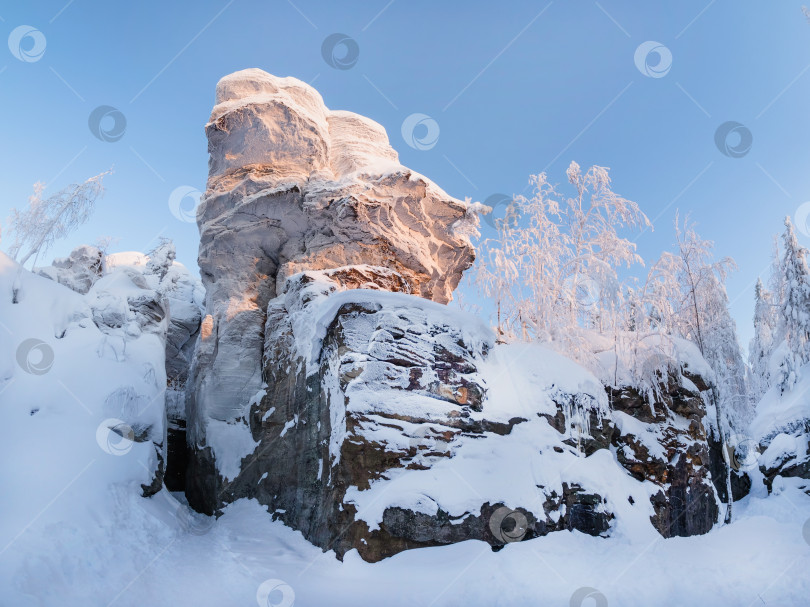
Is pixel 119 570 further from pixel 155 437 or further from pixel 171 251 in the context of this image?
pixel 171 251

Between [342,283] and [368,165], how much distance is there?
233 inches

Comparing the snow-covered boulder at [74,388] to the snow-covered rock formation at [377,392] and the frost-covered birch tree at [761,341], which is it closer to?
the snow-covered rock formation at [377,392]

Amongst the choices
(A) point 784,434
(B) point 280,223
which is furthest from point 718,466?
(B) point 280,223

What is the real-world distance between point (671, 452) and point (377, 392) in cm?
712

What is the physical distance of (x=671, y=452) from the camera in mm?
11875

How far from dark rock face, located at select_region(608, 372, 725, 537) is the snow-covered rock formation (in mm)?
45

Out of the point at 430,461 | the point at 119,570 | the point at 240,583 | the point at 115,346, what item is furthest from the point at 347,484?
the point at 115,346

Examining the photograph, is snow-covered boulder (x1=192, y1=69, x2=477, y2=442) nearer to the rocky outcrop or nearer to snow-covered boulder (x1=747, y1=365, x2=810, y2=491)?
the rocky outcrop

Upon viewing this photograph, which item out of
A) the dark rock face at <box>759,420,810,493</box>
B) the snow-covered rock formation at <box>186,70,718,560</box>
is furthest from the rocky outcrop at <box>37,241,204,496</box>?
the dark rock face at <box>759,420,810,493</box>

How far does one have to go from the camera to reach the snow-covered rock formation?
9.19 meters

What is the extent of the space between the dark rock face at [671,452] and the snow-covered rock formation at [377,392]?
4cm

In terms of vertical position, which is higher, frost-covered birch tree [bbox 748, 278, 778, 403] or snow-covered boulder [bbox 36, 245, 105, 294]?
frost-covered birch tree [bbox 748, 278, 778, 403]

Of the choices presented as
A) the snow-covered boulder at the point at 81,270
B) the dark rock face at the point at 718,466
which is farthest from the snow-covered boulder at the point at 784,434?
the snow-covered boulder at the point at 81,270

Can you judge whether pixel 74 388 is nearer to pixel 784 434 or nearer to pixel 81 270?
pixel 81 270
